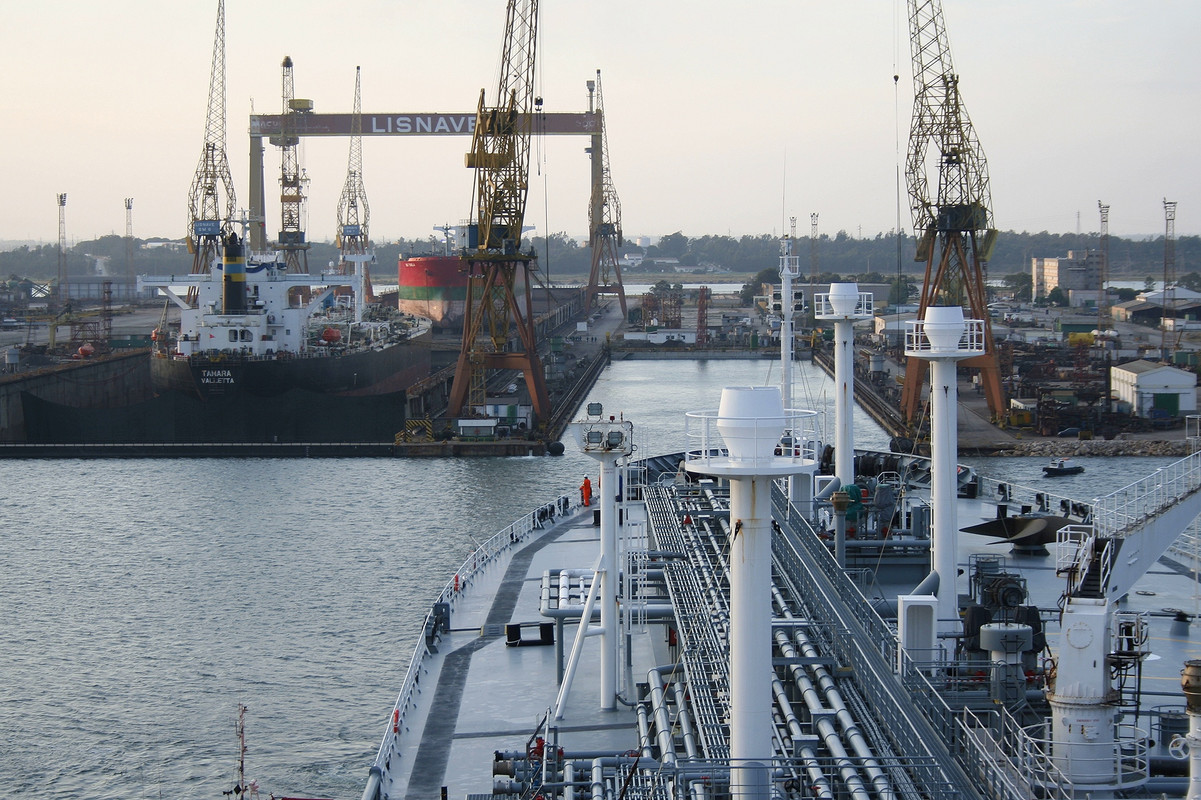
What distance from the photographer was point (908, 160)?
40844mm

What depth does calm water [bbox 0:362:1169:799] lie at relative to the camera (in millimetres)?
15688

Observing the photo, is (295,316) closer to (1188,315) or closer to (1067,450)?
(1067,450)

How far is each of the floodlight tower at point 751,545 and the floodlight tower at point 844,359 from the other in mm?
11834

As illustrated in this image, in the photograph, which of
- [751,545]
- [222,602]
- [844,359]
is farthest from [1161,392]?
[751,545]

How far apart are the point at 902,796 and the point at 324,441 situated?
33.3 m

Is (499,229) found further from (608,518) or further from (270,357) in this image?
(608,518)

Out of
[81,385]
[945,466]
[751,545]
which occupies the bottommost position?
[81,385]

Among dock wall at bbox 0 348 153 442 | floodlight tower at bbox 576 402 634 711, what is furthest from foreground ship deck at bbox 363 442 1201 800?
dock wall at bbox 0 348 153 442

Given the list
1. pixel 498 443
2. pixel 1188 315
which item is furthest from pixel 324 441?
pixel 1188 315

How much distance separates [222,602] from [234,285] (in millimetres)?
24504

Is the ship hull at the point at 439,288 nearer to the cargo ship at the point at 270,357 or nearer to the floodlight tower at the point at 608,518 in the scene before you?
the cargo ship at the point at 270,357

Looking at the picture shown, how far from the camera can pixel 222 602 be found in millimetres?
22203

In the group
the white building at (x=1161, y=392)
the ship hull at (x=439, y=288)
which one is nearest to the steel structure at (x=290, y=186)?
the ship hull at (x=439, y=288)

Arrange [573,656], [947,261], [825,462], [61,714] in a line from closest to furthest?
[573,656] → [61,714] → [825,462] → [947,261]
